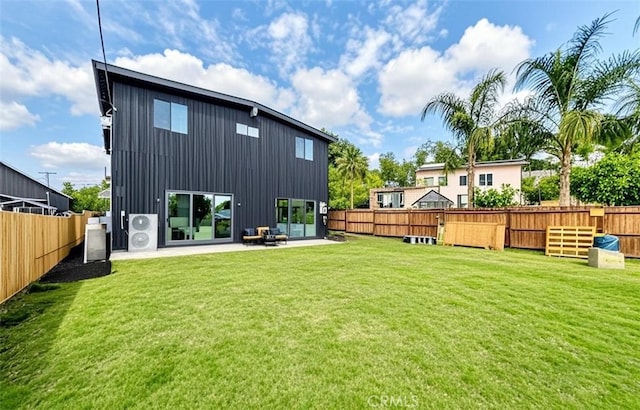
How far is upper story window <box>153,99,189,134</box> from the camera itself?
9359mm

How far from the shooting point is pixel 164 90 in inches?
371

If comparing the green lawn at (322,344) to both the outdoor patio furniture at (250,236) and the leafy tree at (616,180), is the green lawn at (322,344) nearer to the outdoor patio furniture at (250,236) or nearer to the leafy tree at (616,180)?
the outdoor patio furniture at (250,236)

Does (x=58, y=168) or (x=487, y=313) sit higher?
(x=58, y=168)

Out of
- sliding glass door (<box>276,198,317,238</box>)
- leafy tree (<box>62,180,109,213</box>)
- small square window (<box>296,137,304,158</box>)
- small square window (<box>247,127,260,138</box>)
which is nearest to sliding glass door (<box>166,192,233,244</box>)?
sliding glass door (<box>276,198,317,238</box>)

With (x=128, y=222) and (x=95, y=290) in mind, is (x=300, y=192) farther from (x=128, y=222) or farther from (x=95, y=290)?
(x=95, y=290)

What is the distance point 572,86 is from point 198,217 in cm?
1385

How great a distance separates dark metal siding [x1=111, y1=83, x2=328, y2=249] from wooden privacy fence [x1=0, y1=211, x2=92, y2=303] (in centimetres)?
209

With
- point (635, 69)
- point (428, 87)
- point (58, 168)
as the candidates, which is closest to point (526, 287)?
point (635, 69)

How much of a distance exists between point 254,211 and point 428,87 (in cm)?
1229

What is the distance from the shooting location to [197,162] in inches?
397

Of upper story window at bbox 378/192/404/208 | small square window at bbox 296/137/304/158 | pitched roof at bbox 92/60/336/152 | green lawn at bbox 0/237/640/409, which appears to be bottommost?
green lawn at bbox 0/237/640/409

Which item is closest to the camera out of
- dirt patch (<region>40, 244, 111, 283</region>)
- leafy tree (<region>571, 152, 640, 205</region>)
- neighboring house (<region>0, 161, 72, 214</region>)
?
dirt patch (<region>40, 244, 111, 283</region>)

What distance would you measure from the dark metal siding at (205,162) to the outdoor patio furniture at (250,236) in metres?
0.29

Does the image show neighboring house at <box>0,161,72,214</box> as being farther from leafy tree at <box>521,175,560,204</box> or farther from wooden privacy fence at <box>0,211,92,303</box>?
leafy tree at <box>521,175,560,204</box>
